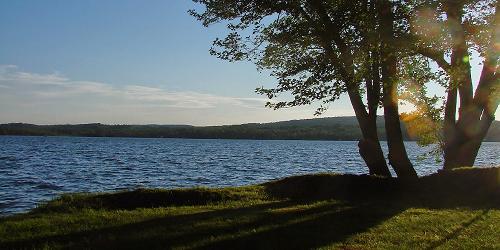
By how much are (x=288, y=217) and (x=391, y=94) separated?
8.69 metres

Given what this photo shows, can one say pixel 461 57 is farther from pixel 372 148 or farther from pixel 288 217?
pixel 288 217

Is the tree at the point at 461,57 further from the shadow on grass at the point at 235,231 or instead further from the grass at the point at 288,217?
the shadow on grass at the point at 235,231

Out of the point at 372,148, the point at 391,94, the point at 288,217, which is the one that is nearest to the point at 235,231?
the point at 288,217

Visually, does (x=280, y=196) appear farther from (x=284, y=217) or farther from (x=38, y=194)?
(x=38, y=194)

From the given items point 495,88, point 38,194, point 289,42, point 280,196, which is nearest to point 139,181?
point 38,194

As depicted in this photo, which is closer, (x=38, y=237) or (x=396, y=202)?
(x=38, y=237)

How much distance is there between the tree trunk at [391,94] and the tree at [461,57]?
2.31ft

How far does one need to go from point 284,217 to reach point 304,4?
929 cm

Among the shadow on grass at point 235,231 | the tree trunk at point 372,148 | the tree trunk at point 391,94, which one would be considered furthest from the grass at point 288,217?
the tree trunk at point 372,148

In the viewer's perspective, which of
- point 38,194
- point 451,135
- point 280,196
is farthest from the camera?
point 38,194

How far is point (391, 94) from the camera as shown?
20.7 meters

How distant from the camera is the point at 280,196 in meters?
20.2

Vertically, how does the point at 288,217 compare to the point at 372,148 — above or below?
below

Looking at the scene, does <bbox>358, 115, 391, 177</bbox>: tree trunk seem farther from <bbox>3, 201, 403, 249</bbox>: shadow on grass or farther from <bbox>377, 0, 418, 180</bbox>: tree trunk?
<bbox>3, 201, 403, 249</bbox>: shadow on grass
